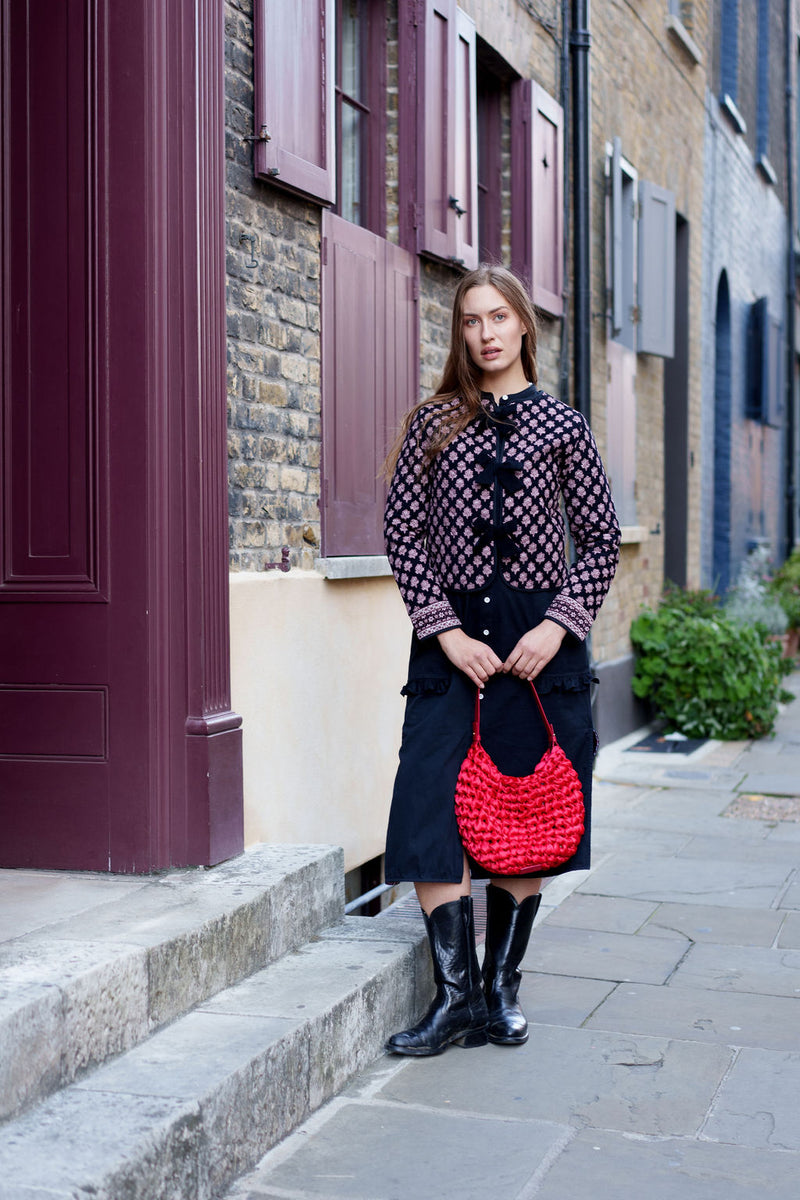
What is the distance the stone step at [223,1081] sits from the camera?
2381 millimetres

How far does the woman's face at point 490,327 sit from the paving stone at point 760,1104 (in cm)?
174

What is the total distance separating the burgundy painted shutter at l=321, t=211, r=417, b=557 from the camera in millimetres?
4820

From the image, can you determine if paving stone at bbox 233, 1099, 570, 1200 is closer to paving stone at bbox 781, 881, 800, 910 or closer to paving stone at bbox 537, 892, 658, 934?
paving stone at bbox 537, 892, 658, 934

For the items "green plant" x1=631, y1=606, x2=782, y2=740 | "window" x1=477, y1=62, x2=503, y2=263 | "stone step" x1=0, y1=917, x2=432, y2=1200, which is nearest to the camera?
"stone step" x1=0, y1=917, x2=432, y2=1200

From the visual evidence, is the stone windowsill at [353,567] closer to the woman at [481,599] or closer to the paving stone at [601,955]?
the woman at [481,599]

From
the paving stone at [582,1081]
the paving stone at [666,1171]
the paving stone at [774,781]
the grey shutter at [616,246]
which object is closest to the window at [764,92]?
the grey shutter at [616,246]

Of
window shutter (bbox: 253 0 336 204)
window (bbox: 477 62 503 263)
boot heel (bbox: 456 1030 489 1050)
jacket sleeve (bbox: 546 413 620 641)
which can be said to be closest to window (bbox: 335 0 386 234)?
window shutter (bbox: 253 0 336 204)

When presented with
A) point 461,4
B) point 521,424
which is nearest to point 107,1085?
point 521,424

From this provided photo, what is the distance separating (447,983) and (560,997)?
27.0 inches

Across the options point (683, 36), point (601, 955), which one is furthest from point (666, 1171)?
point (683, 36)

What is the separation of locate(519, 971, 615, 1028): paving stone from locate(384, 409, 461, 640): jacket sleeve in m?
1.12

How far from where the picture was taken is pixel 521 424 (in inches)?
137

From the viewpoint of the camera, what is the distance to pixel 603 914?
16.2ft

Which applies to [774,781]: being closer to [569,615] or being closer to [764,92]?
[569,615]
